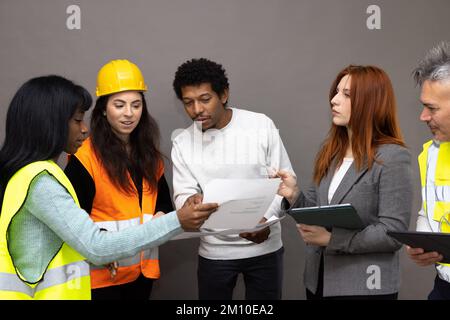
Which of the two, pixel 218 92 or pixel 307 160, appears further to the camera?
pixel 307 160

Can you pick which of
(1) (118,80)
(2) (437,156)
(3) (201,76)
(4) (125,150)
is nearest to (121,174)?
(4) (125,150)

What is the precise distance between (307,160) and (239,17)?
3.00ft

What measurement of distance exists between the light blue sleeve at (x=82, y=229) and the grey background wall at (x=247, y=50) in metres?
1.44

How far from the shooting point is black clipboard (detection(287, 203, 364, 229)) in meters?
1.74

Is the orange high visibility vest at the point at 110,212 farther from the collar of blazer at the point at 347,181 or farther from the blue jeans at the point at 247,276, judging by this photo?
the collar of blazer at the point at 347,181

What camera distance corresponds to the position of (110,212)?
2.26 m

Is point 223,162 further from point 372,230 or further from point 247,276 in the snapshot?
point 372,230

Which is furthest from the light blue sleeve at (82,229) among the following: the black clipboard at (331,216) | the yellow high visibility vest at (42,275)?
the black clipboard at (331,216)

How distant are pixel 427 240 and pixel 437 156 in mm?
435
